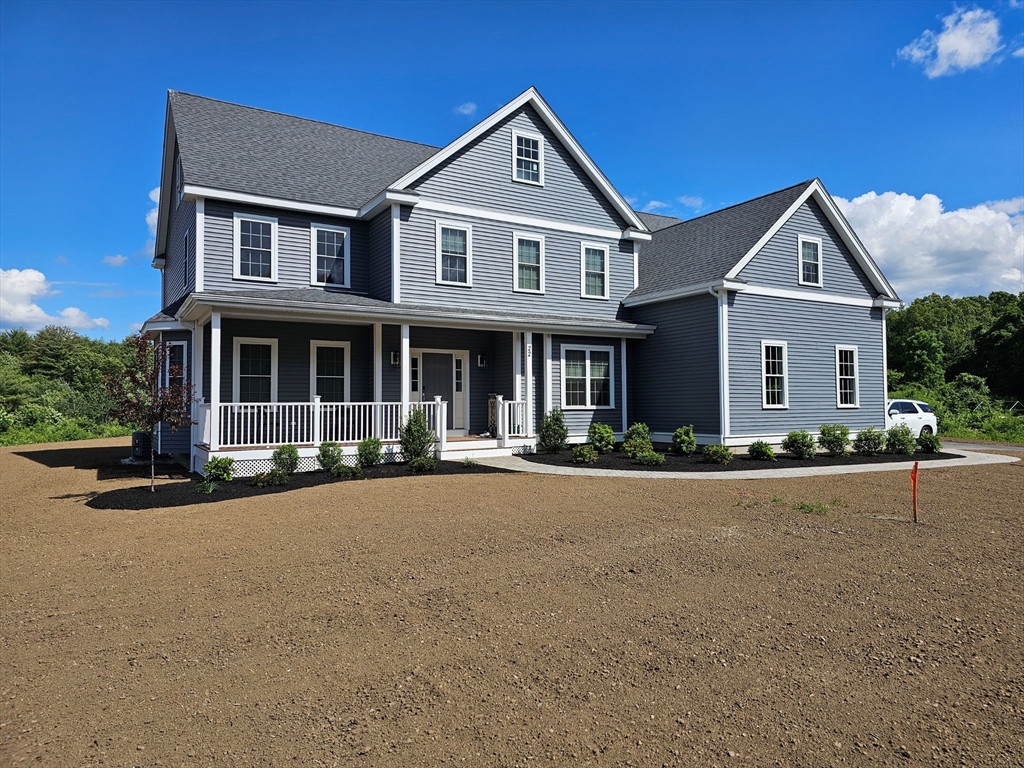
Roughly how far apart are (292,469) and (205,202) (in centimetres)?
670

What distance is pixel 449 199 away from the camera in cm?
1689

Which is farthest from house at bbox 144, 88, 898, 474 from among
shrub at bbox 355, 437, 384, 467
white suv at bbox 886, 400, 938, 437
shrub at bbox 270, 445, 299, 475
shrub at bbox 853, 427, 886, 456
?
white suv at bbox 886, 400, 938, 437

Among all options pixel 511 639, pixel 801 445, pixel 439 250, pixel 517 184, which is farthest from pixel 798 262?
pixel 511 639

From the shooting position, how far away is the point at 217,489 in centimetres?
1127

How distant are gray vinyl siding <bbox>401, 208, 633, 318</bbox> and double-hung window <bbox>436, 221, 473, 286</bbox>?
0.11 metres

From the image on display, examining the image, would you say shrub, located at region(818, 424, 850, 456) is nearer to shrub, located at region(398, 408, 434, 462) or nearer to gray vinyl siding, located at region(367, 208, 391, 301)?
shrub, located at region(398, 408, 434, 462)

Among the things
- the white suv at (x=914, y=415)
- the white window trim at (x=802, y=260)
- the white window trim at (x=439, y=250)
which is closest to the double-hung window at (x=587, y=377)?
the white window trim at (x=439, y=250)

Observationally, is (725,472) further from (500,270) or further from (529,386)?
(500,270)

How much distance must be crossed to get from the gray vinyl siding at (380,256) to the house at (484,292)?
77mm

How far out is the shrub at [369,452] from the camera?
13812 millimetres

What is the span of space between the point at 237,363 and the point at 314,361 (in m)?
1.74

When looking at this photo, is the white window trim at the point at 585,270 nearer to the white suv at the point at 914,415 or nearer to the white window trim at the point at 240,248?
the white window trim at the point at 240,248

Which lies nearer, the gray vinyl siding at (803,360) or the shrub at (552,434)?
the shrub at (552,434)

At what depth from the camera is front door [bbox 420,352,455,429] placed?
56.7ft
